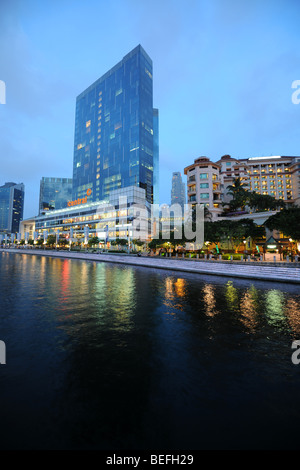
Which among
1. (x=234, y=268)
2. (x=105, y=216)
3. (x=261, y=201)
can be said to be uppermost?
(x=261, y=201)

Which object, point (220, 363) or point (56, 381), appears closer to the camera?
point (56, 381)

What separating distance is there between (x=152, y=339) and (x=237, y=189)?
69.3 meters

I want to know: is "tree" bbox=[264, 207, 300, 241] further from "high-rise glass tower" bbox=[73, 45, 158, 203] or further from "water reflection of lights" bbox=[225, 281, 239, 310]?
"high-rise glass tower" bbox=[73, 45, 158, 203]

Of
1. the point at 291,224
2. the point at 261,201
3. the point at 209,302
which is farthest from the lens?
the point at 261,201

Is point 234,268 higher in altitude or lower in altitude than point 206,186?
lower

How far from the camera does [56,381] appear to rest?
16.4ft

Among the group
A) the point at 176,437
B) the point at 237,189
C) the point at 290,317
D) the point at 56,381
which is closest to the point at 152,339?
the point at 56,381

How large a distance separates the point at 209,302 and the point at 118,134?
126m

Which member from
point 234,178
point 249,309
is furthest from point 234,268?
point 234,178

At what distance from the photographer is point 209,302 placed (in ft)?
41.5

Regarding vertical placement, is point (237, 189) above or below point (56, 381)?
above

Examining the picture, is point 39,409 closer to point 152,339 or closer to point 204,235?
point 152,339

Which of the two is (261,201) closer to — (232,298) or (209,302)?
(232,298)

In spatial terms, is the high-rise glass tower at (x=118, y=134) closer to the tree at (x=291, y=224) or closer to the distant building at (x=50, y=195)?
the distant building at (x=50, y=195)
